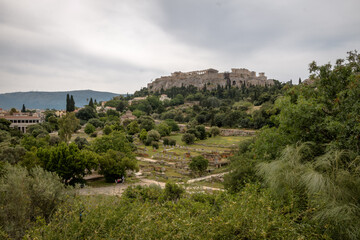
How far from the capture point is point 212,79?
453 ft

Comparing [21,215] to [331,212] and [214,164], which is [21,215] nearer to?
[331,212]

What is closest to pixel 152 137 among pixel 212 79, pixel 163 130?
pixel 163 130

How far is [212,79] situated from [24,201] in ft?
450

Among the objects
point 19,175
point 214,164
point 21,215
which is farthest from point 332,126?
point 214,164

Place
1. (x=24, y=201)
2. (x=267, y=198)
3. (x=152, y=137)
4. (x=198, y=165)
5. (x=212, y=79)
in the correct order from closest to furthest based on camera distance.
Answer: (x=267, y=198)
(x=24, y=201)
(x=198, y=165)
(x=152, y=137)
(x=212, y=79)

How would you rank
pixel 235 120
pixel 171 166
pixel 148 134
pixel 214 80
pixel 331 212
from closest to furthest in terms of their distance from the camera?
pixel 331 212 → pixel 171 166 → pixel 148 134 → pixel 235 120 → pixel 214 80

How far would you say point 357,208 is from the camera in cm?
430

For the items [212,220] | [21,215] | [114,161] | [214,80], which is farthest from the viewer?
[214,80]

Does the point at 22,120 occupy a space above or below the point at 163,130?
above

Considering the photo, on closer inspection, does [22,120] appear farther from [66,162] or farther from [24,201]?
[24,201]

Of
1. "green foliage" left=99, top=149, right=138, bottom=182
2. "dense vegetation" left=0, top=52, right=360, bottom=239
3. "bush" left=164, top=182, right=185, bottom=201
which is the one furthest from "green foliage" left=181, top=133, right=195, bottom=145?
"bush" left=164, top=182, right=185, bottom=201

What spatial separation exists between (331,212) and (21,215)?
7.44 metres

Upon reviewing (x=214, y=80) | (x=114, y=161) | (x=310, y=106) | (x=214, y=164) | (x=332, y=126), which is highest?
(x=214, y=80)

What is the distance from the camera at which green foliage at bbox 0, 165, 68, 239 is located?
215 inches
